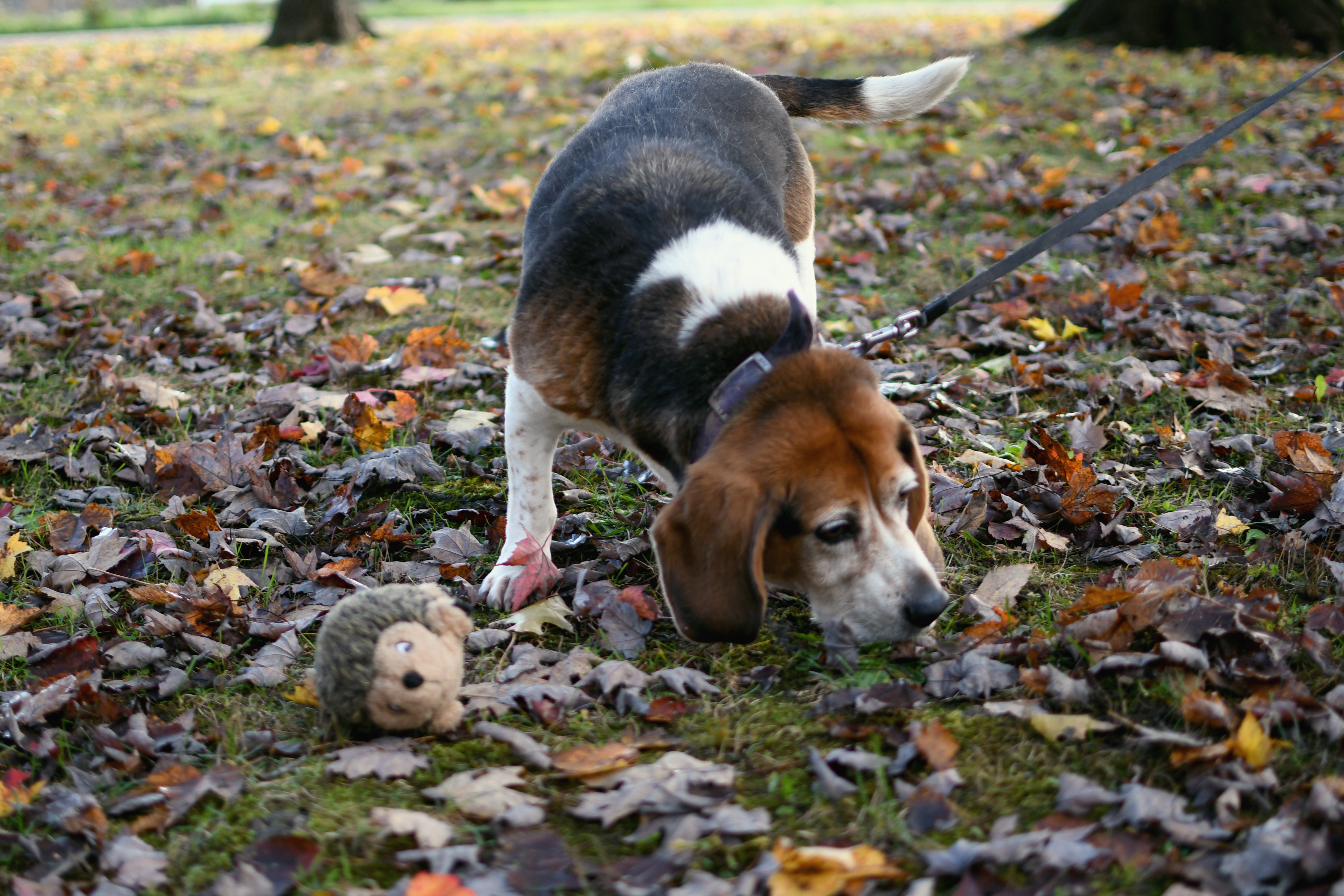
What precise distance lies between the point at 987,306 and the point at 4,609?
183 inches

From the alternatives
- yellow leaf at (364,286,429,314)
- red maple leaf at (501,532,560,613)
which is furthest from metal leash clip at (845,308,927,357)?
yellow leaf at (364,286,429,314)

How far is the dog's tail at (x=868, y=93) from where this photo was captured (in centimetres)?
483

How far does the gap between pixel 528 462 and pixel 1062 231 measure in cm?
197

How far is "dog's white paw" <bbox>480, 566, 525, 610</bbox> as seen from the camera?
10.9 feet

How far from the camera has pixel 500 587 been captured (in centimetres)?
335

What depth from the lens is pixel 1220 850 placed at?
6.79ft

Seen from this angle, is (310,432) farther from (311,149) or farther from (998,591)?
(311,149)

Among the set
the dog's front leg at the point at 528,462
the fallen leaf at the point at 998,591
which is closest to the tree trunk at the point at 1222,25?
the fallen leaf at the point at 998,591

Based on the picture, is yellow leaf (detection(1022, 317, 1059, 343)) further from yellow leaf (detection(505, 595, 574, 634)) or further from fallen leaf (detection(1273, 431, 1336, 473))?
yellow leaf (detection(505, 595, 574, 634))

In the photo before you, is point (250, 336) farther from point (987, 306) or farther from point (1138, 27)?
point (1138, 27)

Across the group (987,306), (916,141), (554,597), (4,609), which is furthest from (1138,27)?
(4,609)

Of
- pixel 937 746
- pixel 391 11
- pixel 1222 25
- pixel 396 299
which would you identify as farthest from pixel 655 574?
pixel 391 11

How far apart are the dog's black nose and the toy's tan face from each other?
47.0 inches

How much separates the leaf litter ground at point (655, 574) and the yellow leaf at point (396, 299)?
2 cm
